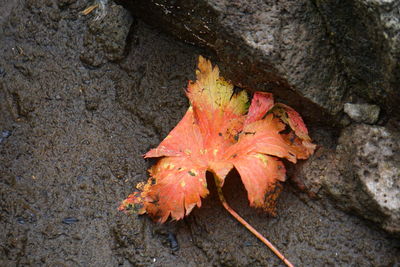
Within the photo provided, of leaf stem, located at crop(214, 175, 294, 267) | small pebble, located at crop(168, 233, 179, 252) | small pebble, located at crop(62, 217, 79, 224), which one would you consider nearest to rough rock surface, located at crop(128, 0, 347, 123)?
leaf stem, located at crop(214, 175, 294, 267)

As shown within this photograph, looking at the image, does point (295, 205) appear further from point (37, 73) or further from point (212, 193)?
point (37, 73)

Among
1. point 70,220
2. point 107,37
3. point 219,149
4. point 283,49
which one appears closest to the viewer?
point 283,49

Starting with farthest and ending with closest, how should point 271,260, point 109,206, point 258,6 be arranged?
point 109,206 < point 271,260 < point 258,6

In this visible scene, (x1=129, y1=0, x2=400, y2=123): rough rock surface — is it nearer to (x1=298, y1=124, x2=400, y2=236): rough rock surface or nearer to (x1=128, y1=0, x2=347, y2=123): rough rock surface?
(x1=128, y1=0, x2=347, y2=123): rough rock surface

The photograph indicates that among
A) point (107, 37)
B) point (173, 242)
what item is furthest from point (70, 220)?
point (107, 37)

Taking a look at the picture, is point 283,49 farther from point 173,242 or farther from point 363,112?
point 173,242

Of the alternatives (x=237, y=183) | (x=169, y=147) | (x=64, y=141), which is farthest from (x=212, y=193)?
(x=64, y=141)
